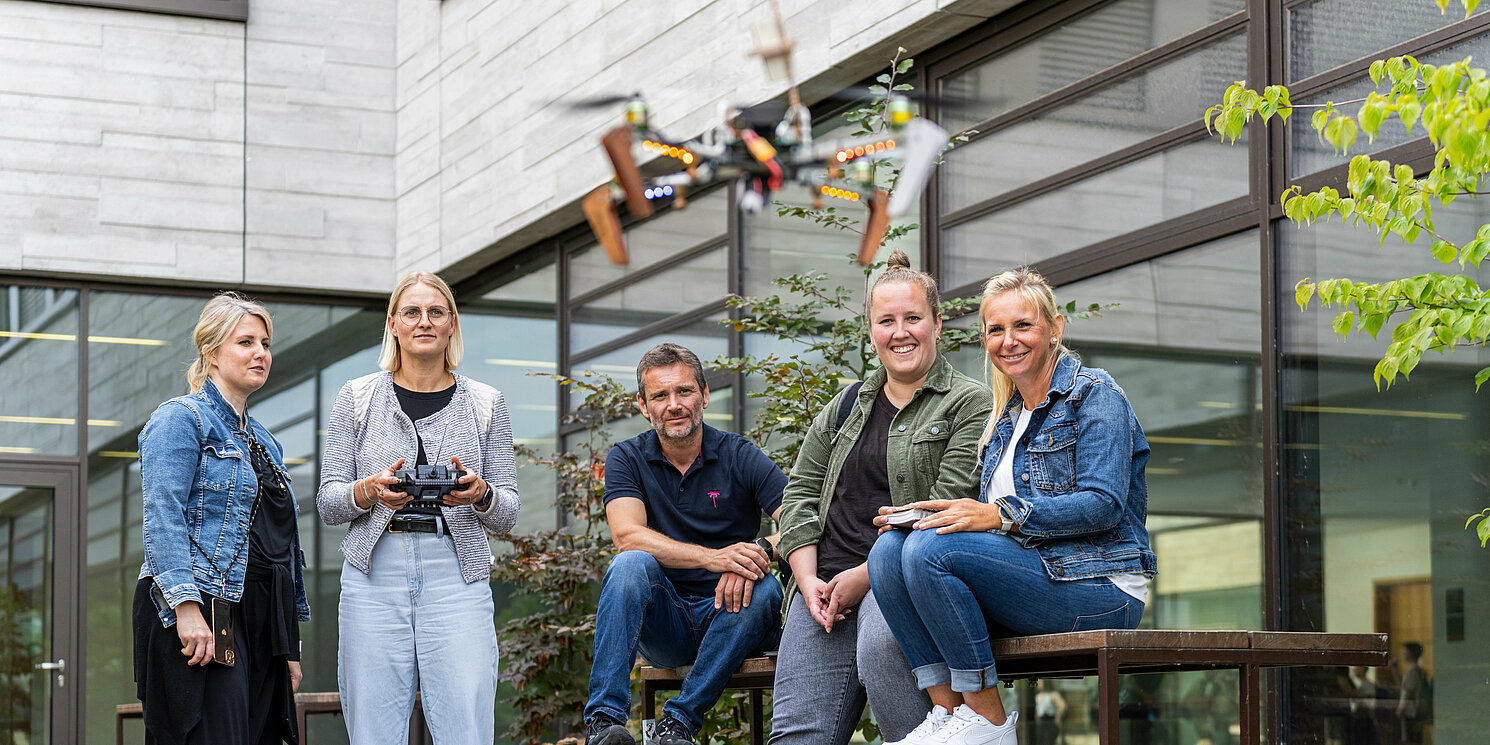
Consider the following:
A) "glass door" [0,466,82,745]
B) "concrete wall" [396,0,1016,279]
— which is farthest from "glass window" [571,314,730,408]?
"glass door" [0,466,82,745]

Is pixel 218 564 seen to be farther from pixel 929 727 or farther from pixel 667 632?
pixel 929 727

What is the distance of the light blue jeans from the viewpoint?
4047mm

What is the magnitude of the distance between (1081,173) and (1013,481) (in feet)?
8.73

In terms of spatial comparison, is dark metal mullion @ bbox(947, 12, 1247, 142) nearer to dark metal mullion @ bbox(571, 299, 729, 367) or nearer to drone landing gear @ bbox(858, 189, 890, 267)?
dark metal mullion @ bbox(571, 299, 729, 367)

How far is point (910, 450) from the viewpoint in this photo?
395cm

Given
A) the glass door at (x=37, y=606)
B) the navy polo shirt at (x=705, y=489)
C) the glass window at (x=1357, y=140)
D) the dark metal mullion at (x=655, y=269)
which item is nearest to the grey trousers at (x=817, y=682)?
the navy polo shirt at (x=705, y=489)

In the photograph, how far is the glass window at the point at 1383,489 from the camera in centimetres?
448

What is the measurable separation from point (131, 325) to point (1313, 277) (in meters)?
7.44

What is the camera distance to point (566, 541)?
24.6ft

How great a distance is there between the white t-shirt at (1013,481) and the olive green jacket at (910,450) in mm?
208

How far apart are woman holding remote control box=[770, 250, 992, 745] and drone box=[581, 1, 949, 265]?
6.22 feet

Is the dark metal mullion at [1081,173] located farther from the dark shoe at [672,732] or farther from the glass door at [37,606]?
the glass door at [37,606]

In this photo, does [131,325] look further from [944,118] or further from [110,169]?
[944,118]

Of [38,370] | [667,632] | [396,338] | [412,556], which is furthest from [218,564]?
[38,370]
